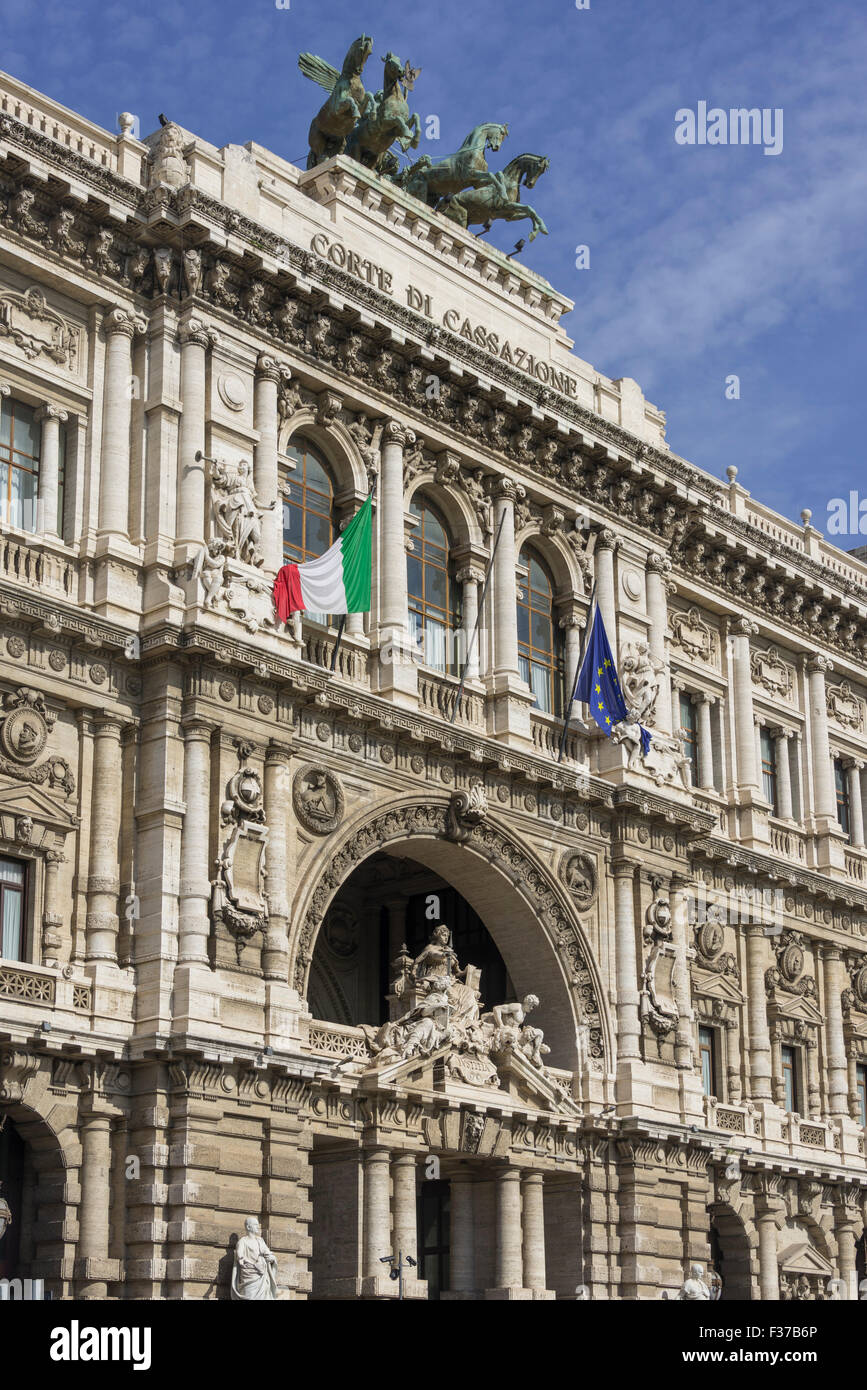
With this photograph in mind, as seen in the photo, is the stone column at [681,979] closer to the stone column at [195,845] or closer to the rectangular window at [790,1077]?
the rectangular window at [790,1077]

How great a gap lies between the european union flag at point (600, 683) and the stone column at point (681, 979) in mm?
3307

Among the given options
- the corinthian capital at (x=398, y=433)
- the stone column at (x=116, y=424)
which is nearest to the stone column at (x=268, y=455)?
the stone column at (x=116, y=424)

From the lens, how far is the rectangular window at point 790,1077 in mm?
41688

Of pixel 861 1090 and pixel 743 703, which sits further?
pixel 861 1090

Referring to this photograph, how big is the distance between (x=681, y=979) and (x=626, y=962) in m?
1.70

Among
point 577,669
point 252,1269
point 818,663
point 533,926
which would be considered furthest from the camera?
point 818,663

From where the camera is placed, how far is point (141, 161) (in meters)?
32.9

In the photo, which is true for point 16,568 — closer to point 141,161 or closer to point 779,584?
point 141,161

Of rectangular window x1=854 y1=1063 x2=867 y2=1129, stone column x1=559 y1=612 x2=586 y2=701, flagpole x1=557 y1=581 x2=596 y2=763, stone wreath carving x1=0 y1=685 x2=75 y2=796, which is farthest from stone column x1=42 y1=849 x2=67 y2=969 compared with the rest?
rectangular window x1=854 y1=1063 x2=867 y2=1129

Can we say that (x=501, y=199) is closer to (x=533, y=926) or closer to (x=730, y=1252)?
(x=533, y=926)

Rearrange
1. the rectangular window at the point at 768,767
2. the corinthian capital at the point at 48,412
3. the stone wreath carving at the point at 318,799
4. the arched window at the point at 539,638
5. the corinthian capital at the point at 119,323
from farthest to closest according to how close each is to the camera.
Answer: the rectangular window at the point at 768,767 → the arched window at the point at 539,638 → the corinthian capital at the point at 119,323 → the stone wreath carving at the point at 318,799 → the corinthian capital at the point at 48,412

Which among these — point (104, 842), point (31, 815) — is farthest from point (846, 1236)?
point (31, 815)

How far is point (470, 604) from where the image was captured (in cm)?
3675
